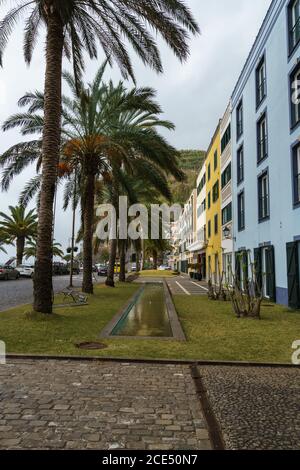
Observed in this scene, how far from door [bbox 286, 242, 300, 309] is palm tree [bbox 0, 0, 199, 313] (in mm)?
7764

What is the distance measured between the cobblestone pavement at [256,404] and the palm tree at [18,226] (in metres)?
47.4

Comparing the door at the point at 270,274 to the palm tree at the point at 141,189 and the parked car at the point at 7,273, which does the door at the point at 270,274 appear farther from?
the parked car at the point at 7,273

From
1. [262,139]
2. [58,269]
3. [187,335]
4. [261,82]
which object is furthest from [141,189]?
[58,269]

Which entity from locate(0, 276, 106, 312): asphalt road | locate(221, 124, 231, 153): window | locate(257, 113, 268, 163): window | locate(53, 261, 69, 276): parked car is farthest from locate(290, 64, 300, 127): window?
locate(53, 261, 69, 276): parked car

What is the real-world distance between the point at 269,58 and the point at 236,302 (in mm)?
11717

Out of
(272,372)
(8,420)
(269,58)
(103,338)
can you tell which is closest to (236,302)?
(103,338)

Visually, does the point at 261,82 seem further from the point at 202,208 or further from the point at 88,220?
the point at 202,208

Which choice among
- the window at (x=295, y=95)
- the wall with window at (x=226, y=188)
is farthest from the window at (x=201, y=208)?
the window at (x=295, y=95)

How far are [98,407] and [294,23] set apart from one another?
16311 millimetres

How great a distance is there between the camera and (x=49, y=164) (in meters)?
12.2

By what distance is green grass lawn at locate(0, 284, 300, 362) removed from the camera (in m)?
7.55

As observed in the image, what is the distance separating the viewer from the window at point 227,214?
27891mm
